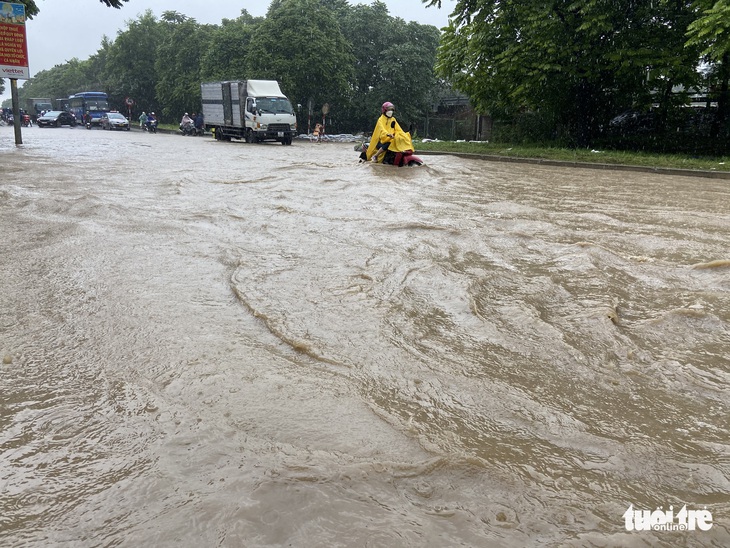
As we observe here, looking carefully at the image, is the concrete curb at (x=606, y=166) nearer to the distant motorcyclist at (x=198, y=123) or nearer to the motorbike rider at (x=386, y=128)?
the motorbike rider at (x=386, y=128)

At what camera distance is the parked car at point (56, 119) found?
1930 inches

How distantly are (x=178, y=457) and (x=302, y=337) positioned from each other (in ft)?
4.07

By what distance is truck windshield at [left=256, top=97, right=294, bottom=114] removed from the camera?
27.2 metres

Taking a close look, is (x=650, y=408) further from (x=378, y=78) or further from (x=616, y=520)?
(x=378, y=78)

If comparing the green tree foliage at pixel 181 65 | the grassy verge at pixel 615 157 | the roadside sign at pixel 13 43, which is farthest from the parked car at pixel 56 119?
the grassy verge at pixel 615 157

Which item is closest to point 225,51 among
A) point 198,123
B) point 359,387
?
point 198,123

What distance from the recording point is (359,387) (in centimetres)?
280

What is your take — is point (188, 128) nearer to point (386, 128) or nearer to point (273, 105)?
point (273, 105)

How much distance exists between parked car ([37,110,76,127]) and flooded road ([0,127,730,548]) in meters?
49.7

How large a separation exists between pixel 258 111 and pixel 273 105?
2.77 ft

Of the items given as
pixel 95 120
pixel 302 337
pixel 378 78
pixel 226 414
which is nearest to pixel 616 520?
pixel 226 414

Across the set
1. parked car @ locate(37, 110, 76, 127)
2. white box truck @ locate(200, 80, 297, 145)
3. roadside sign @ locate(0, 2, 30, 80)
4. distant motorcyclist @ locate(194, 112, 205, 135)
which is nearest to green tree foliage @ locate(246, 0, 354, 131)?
distant motorcyclist @ locate(194, 112, 205, 135)

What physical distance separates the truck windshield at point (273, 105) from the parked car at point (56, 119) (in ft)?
99.4

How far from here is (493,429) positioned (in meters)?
2.46
